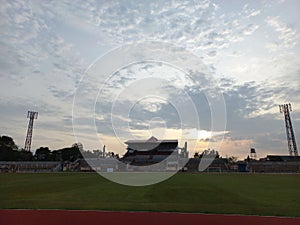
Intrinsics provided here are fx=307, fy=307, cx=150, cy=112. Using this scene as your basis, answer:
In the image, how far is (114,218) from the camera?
23.6 feet

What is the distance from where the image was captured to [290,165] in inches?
2019

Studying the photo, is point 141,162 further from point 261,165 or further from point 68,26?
point 68,26

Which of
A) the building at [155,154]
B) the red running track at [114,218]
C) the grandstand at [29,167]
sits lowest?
the red running track at [114,218]

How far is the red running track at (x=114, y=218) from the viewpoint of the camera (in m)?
6.93

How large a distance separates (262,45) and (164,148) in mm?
46167

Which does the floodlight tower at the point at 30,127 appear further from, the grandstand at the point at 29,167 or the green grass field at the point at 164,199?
the green grass field at the point at 164,199

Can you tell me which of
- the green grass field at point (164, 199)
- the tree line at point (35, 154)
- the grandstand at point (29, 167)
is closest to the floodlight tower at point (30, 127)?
the tree line at point (35, 154)

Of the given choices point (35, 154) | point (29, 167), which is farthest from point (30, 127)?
point (29, 167)

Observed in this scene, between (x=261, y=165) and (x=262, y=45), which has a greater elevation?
(x=262, y=45)

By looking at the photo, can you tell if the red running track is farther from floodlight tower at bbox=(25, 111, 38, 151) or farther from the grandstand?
floodlight tower at bbox=(25, 111, 38, 151)

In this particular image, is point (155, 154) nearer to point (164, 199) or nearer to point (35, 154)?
point (35, 154)

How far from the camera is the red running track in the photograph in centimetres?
693

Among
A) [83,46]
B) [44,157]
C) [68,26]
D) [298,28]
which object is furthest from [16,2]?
[44,157]

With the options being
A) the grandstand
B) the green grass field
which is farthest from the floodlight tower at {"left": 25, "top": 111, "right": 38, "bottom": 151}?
the green grass field
